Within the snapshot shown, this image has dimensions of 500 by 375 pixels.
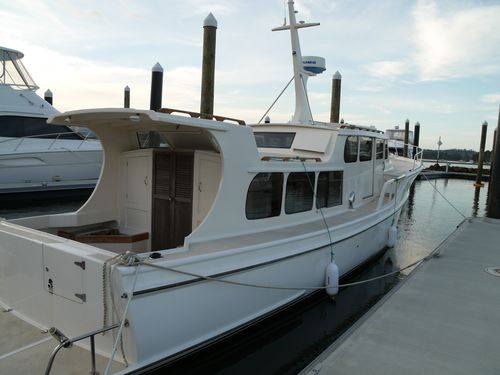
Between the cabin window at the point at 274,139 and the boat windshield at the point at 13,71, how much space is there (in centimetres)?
1303

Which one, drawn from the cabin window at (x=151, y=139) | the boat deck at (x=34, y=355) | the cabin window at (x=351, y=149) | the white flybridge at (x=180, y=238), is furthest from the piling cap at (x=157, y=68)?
→ the boat deck at (x=34, y=355)

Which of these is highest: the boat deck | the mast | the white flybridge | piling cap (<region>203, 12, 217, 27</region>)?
piling cap (<region>203, 12, 217, 27</region>)

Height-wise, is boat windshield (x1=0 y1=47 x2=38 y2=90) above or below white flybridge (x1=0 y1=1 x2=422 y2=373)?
above

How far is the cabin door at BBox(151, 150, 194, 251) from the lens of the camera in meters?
5.35

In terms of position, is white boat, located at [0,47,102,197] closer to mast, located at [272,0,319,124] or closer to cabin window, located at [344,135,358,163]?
mast, located at [272,0,319,124]

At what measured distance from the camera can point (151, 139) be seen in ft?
18.6

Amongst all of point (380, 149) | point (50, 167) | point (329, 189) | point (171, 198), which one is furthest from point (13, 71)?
point (329, 189)


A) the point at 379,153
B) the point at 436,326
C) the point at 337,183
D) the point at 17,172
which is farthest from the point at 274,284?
the point at 17,172

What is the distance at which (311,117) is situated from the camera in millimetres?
9320

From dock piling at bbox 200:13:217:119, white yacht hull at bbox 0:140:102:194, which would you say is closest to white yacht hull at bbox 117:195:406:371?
dock piling at bbox 200:13:217:119

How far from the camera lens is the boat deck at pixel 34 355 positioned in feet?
11.9

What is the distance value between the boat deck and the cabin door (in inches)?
73.6

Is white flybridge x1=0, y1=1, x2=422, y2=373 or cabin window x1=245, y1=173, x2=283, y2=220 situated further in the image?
cabin window x1=245, y1=173, x2=283, y2=220

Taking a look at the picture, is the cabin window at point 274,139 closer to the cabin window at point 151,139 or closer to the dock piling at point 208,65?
the cabin window at point 151,139
